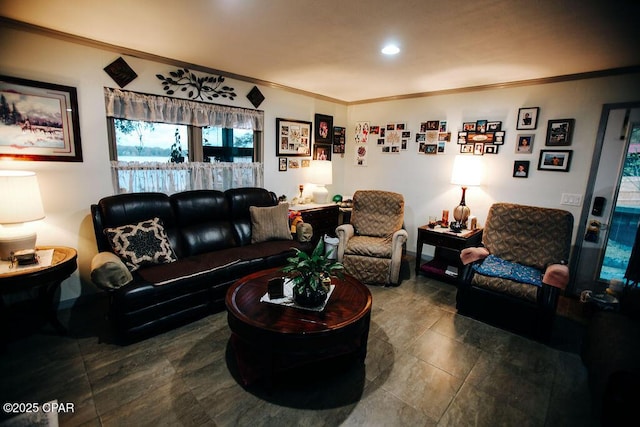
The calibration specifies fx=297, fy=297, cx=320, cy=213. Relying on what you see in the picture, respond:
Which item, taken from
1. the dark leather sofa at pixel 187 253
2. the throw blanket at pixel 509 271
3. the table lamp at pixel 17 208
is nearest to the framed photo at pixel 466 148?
the throw blanket at pixel 509 271

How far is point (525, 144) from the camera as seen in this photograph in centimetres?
356

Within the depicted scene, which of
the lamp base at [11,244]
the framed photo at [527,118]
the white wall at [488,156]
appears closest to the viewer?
the lamp base at [11,244]

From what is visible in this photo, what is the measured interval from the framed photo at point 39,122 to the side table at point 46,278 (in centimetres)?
85

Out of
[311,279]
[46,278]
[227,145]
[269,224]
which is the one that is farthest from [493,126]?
[46,278]

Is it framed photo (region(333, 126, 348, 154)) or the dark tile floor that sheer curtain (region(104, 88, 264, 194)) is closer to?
the dark tile floor

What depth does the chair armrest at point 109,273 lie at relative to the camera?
2.25m

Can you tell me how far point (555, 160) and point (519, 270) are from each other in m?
1.46

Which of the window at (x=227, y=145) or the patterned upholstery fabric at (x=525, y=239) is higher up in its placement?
the window at (x=227, y=145)

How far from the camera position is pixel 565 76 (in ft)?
10.5

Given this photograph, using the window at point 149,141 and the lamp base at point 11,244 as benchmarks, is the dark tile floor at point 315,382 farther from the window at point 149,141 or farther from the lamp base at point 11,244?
the window at point 149,141

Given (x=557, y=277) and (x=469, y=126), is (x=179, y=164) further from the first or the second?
(x=557, y=277)

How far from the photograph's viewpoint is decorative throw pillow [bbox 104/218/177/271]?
2.59 meters

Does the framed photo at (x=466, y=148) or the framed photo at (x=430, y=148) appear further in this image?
the framed photo at (x=430, y=148)

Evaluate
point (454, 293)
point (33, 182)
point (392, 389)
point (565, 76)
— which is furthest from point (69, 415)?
point (565, 76)
